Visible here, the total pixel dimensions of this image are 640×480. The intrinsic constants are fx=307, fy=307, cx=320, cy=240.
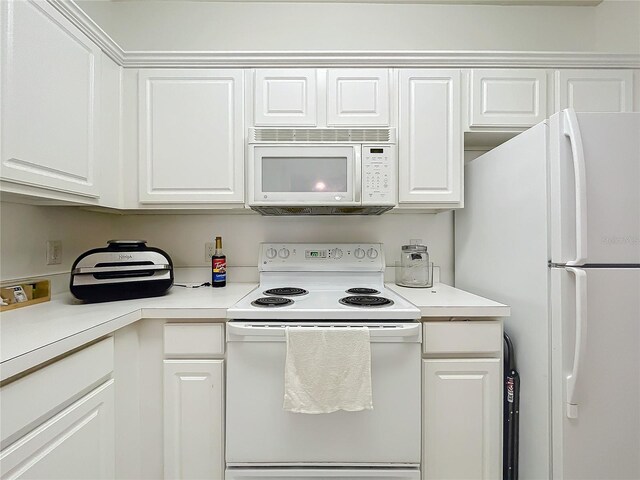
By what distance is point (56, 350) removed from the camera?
909 millimetres

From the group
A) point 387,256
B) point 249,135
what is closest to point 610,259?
point 387,256

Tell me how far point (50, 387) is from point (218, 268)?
3.30ft

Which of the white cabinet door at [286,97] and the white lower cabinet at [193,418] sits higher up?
the white cabinet door at [286,97]

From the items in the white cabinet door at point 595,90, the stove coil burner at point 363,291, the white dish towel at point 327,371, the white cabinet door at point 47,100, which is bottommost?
the white dish towel at point 327,371

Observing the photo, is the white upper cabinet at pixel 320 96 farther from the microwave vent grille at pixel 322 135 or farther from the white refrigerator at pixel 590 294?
the white refrigerator at pixel 590 294

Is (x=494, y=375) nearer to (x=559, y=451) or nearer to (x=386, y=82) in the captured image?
(x=559, y=451)

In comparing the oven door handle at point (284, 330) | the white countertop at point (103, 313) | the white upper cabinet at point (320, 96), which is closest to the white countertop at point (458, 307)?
A: the white countertop at point (103, 313)

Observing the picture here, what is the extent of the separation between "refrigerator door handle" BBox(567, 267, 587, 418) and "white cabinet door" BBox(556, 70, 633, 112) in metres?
1.13

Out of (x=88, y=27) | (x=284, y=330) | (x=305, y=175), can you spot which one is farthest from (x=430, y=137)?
(x=88, y=27)

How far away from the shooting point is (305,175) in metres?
1.61

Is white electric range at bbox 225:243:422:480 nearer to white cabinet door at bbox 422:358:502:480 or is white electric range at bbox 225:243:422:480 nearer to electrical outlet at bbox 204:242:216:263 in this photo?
white cabinet door at bbox 422:358:502:480

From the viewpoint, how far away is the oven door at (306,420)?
1289 millimetres

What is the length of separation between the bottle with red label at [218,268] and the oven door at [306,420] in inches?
24.9

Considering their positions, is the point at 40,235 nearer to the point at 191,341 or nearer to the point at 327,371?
the point at 191,341
